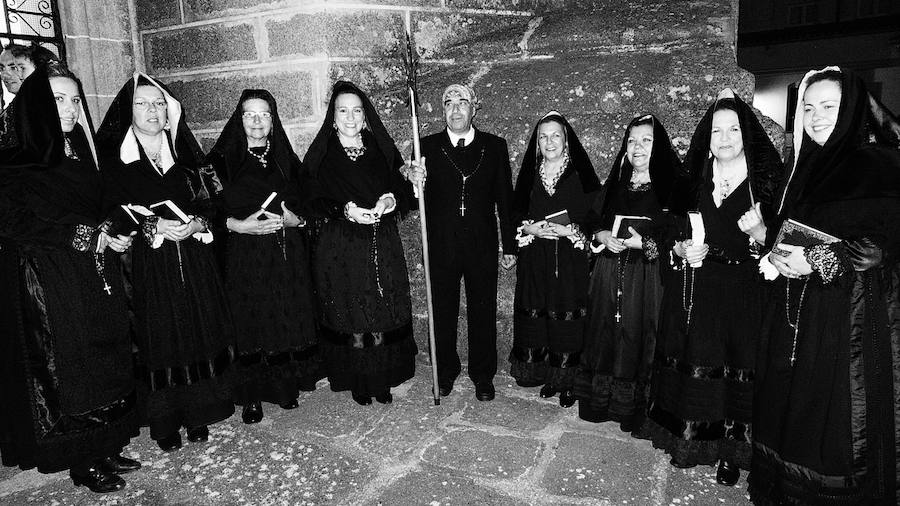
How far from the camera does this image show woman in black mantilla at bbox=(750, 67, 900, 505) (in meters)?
2.50

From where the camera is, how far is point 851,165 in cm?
255

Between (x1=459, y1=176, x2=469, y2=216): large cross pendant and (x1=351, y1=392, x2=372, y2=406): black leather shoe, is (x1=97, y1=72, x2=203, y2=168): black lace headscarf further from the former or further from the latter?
(x1=351, y1=392, x2=372, y2=406): black leather shoe

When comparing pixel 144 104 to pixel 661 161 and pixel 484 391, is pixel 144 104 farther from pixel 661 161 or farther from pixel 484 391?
pixel 661 161

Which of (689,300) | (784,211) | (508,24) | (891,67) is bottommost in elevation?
(689,300)

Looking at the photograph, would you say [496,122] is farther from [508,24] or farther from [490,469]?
[490,469]

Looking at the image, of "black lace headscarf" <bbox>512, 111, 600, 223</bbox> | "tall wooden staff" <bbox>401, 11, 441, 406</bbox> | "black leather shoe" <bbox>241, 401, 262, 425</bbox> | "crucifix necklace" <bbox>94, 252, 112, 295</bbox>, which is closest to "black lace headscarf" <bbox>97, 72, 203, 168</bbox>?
"crucifix necklace" <bbox>94, 252, 112, 295</bbox>

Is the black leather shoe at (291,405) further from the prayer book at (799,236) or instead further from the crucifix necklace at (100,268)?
the prayer book at (799,236)

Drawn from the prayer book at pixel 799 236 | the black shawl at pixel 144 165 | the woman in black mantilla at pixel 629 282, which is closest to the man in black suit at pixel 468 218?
the woman in black mantilla at pixel 629 282

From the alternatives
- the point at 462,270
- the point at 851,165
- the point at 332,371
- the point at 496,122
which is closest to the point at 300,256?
the point at 332,371

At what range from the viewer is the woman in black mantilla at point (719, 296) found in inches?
119

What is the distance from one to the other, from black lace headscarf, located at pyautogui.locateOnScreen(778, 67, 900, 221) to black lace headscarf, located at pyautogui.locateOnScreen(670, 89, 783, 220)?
0.29 m

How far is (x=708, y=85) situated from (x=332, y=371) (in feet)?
11.3

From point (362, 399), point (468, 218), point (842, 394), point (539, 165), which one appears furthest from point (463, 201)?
point (842, 394)

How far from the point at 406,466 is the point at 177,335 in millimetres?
1666
